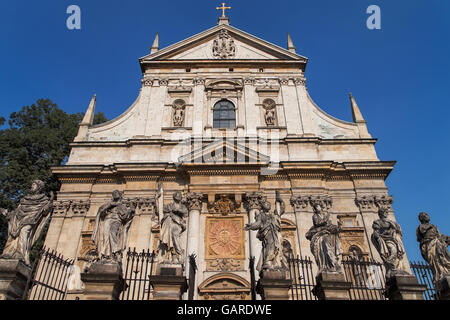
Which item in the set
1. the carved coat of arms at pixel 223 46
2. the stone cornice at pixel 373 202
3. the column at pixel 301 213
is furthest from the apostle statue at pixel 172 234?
the carved coat of arms at pixel 223 46

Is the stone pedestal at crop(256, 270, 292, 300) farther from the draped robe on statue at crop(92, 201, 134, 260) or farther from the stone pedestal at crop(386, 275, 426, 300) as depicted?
the draped robe on statue at crop(92, 201, 134, 260)

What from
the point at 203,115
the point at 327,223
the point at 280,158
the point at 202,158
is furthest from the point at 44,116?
the point at 327,223

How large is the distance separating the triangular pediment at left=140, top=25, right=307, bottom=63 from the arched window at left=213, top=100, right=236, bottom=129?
2.92m

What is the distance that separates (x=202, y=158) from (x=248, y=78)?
19.8 ft

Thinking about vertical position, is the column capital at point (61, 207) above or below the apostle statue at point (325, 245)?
above

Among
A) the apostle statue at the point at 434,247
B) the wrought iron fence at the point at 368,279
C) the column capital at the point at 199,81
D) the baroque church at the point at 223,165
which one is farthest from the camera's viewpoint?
the column capital at the point at 199,81

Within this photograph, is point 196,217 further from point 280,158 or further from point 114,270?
point 114,270

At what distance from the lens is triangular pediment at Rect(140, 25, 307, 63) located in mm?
18797

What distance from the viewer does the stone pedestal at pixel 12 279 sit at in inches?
252

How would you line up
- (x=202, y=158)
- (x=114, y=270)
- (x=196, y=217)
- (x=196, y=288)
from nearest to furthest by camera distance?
(x=114, y=270) → (x=196, y=288) → (x=196, y=217) → (x=202, y=158)

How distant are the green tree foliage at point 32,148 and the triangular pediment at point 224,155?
23.0 ft

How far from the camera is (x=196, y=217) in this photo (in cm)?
1370

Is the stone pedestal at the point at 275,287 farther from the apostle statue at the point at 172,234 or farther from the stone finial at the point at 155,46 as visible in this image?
the stone finial at the point at 155,46

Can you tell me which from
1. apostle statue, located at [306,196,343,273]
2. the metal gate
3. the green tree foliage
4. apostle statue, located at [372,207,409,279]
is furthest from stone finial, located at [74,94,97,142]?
apostle statue, located at [372,207,409,279]
